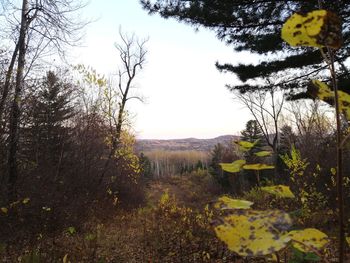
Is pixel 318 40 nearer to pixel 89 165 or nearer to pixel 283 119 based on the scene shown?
pixel 89 165

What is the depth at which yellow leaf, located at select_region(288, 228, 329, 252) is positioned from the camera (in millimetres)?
465

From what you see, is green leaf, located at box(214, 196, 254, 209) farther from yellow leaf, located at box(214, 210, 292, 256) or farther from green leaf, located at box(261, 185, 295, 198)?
green leaf, located at box(261, 185, 295, 198)

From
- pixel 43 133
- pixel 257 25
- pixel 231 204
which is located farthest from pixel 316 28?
pixel 43 133

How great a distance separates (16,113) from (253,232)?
317 inches

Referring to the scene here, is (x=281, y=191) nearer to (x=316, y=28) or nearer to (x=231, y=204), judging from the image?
(x=231, y=204)

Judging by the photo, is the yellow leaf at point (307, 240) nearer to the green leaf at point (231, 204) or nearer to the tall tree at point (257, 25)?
the green leaf at point (231, 204)

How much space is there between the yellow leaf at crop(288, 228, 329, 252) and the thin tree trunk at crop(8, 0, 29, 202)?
720cm

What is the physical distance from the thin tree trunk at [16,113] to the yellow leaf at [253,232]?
7178 mm

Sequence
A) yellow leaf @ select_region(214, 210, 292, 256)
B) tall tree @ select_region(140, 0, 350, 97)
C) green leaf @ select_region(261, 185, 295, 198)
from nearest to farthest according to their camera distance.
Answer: yellow leaf @ select_region(214, 210, 292, 256) → green leaf @ select_region(261, 185, 295, 198) → tall tree @ select_region(140, 0, 350, 97)

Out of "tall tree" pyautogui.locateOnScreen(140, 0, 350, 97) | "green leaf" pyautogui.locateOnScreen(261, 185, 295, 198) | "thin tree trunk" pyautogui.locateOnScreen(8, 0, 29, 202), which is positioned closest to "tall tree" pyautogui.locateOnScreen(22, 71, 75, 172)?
"thin tree trunk" pyautogui.locateOnScreen(8, 0, 29, 202)

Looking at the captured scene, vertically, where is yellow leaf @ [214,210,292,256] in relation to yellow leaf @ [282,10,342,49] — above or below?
below

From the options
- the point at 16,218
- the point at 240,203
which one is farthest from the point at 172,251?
the point at 240,203

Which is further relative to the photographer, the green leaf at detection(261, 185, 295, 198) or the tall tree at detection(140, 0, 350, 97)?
the tall tree at detection(140, 0, 350, 97)

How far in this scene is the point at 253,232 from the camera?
0.44m
